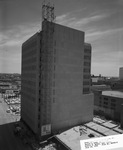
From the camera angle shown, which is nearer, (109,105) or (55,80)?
(55,80)

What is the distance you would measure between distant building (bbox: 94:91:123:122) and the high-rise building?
4.06 m

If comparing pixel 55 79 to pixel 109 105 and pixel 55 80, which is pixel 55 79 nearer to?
pixel 55 80

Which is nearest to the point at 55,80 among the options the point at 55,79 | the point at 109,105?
the point at 55,79

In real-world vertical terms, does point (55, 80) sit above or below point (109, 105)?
above

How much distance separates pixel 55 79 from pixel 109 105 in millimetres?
7884

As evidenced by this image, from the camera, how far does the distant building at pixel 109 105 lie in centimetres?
1249

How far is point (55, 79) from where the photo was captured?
8828 millimetres

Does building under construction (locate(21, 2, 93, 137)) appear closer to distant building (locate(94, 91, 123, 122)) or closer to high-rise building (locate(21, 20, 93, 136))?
high-rise building (locate(21, 20, 93, 136))

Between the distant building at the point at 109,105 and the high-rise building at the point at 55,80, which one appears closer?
the high-rise building at the point at 55,80

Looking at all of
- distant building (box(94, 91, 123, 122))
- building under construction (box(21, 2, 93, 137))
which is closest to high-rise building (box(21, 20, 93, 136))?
building under construction (box(21, 2, 93, 137))

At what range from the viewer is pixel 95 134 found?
26.2 feet

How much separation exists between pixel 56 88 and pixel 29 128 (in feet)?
14.3

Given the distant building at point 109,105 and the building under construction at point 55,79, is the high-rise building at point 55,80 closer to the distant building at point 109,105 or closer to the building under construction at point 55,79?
the building under construction at point 55,79

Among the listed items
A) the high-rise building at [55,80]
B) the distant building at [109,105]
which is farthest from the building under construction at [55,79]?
the distant building at [109,105]
